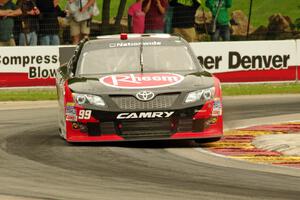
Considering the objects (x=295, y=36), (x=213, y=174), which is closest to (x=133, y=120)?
(x=213, y=174)

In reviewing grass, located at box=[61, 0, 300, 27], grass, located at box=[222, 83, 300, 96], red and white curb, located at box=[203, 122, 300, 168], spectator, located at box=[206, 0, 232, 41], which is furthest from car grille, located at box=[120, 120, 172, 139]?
grass, located at box=[61, 0, 300, 27]

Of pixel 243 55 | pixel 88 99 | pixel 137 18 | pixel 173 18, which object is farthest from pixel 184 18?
pixel 88 99

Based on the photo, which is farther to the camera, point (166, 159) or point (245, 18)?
point (245, 18)

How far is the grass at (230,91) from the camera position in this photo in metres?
24.2

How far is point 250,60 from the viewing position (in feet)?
87.1

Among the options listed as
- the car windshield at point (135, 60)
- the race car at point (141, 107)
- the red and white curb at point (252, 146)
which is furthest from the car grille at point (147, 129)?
the car windshield at point (135, 60)

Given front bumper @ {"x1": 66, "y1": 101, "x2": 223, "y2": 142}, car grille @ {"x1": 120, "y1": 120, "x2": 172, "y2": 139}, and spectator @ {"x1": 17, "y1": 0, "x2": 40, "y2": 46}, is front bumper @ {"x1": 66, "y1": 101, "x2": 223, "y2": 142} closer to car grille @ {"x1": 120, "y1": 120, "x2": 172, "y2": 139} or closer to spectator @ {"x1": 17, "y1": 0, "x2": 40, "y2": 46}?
car grille @ {"x1": 120, "y1": 120, "x2": 172, "y2": 139}

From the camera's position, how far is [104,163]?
13.1 m

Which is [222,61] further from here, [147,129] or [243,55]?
[147,129]

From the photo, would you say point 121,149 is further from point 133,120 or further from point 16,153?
point 16,153

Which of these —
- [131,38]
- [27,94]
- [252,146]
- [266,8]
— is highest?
[131,38]

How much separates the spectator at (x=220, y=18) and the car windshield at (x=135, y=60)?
11555mm

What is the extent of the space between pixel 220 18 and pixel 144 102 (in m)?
13.7

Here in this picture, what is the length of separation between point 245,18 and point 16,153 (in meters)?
25.9
